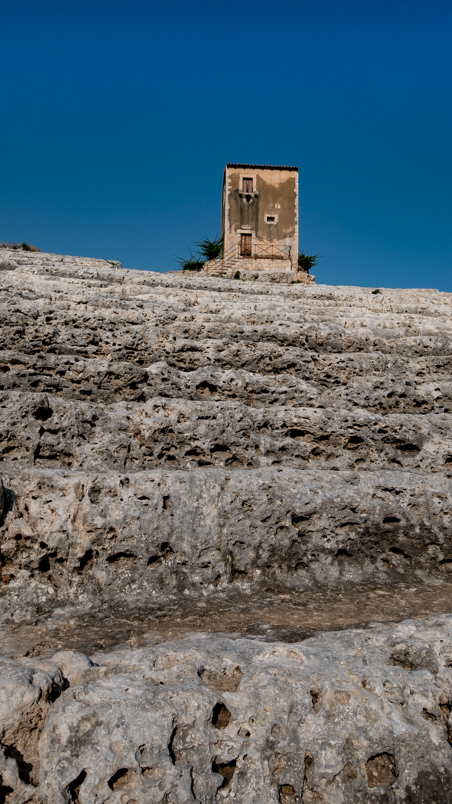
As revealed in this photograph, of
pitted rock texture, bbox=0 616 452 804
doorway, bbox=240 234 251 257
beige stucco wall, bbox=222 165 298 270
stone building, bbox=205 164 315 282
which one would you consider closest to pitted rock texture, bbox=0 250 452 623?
pitted rock texture, bbox=0 616 452 804

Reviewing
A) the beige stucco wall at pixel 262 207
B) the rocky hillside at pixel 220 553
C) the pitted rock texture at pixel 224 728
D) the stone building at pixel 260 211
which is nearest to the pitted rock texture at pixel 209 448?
the rocky hillside at pixel 220 553

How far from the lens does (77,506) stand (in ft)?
13.7

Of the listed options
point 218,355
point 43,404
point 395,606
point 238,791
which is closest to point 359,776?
point 238,791

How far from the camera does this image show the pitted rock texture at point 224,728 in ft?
8.04

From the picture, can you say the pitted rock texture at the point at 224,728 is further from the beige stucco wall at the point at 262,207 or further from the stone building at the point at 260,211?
the beige stucco wall at the point at 262,207

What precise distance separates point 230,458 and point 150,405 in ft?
3.06

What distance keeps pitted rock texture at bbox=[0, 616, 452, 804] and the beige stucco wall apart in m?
30.5

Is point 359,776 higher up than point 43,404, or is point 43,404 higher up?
point 43,404

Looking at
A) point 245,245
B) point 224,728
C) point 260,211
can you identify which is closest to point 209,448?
point 224,728

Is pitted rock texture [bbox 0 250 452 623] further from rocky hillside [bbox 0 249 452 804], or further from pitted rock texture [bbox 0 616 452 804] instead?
pitted rock texture [bbox 0 616 452 804]

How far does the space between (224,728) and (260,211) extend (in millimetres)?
32203

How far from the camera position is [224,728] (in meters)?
2.68

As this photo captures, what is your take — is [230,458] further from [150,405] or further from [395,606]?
[395,606]

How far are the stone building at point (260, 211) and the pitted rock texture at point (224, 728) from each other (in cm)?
3006
